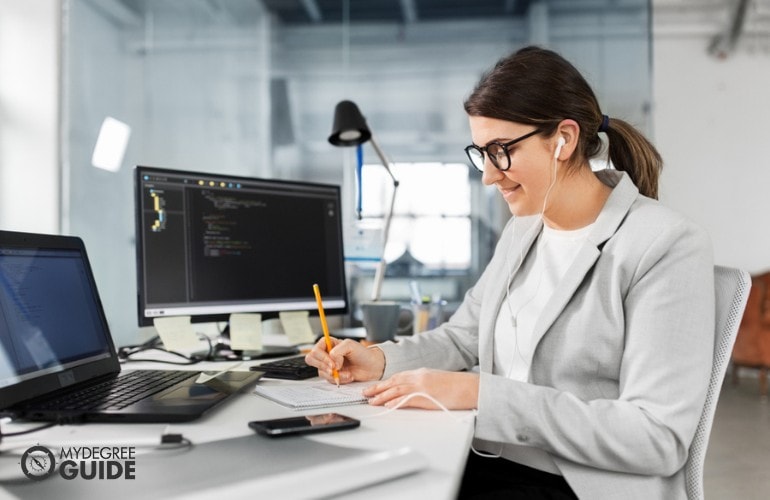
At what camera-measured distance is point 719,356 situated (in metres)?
0.95

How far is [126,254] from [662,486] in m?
3.07

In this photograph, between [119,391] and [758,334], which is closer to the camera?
[119,391]

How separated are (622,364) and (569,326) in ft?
0.34

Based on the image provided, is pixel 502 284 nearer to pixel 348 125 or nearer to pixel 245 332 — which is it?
pixel 245 332

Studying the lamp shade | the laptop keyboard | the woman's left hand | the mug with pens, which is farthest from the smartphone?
the lamp shade

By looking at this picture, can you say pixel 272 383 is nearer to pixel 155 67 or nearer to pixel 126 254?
pixel 126 254

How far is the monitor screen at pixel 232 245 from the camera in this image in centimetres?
145

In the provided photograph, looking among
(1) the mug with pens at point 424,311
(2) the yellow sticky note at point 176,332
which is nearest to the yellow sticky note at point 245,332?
(2) the yellow sticky note at point 176,332

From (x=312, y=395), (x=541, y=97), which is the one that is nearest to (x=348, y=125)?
(x=541, y=97)

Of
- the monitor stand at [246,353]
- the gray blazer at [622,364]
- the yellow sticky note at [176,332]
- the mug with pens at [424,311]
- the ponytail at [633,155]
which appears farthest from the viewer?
the mug with pens at [424,311]

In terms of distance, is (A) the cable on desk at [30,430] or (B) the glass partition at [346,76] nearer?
(A) the cable on desk at [30,430]

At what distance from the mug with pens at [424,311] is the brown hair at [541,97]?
0.85 metres

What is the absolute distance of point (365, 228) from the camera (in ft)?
6.92

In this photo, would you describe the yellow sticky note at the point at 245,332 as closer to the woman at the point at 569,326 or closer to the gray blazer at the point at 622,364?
the woman at the point at 569,326
